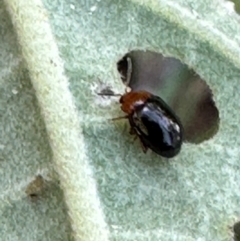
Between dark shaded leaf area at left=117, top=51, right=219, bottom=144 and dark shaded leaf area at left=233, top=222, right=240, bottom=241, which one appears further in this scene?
dark shaded leaf area at left=117, top=51, right=219, bottom=144

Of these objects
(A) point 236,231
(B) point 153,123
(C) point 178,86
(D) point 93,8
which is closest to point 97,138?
(B) point 153,123

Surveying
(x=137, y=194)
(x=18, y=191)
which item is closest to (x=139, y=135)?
(x=137, y=194)

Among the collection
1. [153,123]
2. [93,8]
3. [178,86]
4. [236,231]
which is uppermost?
[93,8]

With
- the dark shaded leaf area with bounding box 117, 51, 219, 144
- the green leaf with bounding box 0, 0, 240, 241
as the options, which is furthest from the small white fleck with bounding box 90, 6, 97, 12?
the dark shaded leaf area with bounding box 117, 51, 219, 144

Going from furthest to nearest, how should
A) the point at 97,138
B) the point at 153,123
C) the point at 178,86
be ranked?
the point at 178,86, the point at 153,123, the point at 97,138

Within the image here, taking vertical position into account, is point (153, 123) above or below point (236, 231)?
above

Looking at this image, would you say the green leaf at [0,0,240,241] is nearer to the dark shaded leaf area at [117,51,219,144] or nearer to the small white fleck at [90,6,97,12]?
the small white fleck at [90,6,97,12]

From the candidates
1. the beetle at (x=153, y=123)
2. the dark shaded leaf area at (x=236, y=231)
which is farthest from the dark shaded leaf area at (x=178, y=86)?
the dark shaded leaf area at (x=236, y=231)

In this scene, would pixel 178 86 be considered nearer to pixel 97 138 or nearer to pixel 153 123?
pixel 153 123
